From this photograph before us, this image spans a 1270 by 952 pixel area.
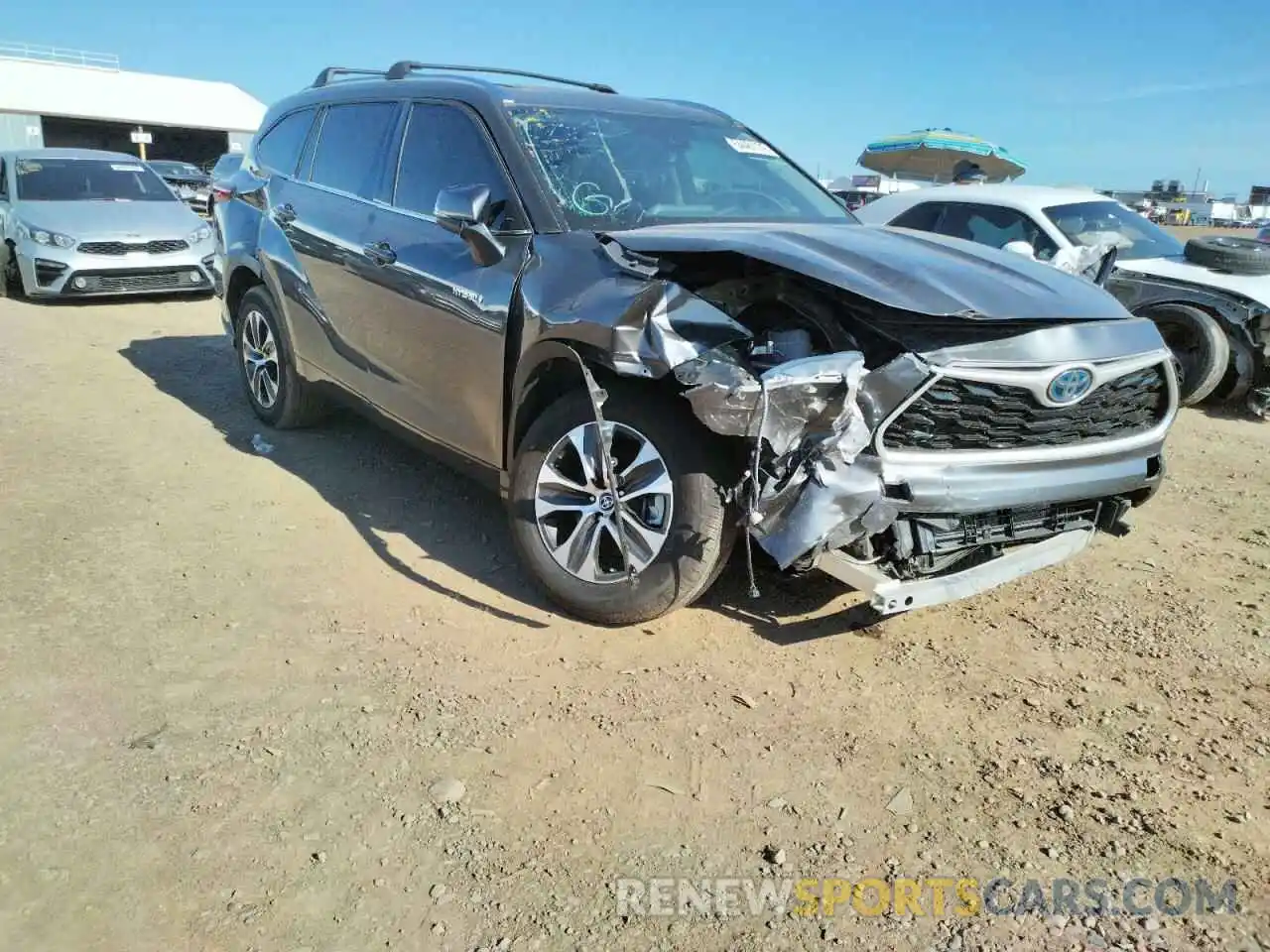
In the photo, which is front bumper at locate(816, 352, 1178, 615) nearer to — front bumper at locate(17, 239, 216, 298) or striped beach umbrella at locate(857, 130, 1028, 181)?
front bumper at locate(17, 239, 216, 298)

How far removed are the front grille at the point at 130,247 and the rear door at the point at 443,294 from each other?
7308mm

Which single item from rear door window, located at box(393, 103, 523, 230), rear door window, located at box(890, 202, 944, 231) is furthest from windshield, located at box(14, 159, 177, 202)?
rear door window, located at box(890, 202, 944, 231)

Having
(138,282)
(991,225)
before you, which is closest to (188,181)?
(138,282)

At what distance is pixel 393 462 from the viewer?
Answer: 537 cm

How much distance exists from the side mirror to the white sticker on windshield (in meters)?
1.48

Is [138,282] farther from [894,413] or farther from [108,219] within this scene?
[894,413]

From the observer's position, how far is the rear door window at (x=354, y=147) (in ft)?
14.7

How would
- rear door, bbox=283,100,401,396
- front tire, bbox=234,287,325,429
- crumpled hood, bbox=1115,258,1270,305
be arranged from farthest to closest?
crumpled hood, bbox=1115,258,1270,305 → front tire, bbox=234,287,325,429 → rear door, bbox=283,100,401,396

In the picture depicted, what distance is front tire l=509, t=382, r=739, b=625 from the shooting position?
3.08 m

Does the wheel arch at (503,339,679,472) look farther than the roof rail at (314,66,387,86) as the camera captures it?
No

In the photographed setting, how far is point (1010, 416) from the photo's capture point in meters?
3.00

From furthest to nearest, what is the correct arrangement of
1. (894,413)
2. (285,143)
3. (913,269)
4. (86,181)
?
1. (86,181)
2. (285,143)
3. (913,269)
4. (894,413)

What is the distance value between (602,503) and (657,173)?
5.27 ft

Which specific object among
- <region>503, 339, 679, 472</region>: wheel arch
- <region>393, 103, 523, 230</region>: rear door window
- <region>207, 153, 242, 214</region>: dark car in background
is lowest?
<region>503, 339, 679, 472</region>: wheel arch
